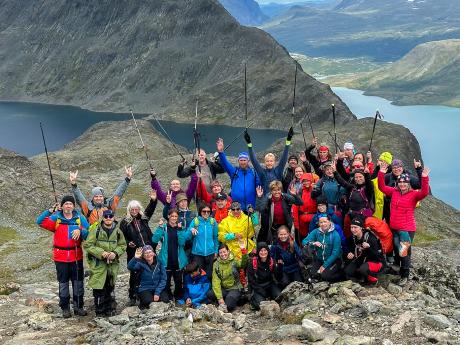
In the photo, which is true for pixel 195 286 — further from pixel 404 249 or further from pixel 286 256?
pixel 404 249

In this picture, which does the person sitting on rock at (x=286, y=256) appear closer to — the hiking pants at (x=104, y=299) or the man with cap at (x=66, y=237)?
the hiking pants at (x=104, y=299)

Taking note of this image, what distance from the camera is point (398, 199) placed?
15328 millimetres

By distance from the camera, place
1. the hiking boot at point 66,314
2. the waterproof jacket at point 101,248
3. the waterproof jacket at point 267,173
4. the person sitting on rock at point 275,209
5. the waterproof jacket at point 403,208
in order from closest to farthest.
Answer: the waterproof jacket at point 101,248, the waterproof jacket at point 403,208, the hiking boot at point 66,314, the person sitting on rock at point 275,209, the waterproof jacket at point 267,173

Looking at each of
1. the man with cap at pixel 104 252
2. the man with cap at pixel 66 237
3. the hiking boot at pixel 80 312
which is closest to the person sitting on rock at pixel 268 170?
the man with cap at pixel 104 252

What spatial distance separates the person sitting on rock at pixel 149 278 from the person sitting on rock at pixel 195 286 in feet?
2.15

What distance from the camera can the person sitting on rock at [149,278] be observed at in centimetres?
1485

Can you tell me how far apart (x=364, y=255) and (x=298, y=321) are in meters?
3.14

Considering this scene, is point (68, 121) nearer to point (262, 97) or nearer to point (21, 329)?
point (262, 97)

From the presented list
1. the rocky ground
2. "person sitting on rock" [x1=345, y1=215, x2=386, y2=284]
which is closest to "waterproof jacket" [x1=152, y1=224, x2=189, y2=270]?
the rocky ground

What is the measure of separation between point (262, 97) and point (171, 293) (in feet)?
612

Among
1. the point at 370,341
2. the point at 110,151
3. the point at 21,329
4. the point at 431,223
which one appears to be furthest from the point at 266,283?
the point at 110,151

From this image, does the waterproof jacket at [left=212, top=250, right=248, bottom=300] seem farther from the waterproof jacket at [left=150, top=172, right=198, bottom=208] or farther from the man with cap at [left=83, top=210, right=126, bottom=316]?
the man with cap at [left=83, top=210, right=126, bottom=316]

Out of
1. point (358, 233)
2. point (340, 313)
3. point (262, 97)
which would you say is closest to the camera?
point (340, 313)

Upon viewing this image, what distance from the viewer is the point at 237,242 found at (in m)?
15.6
